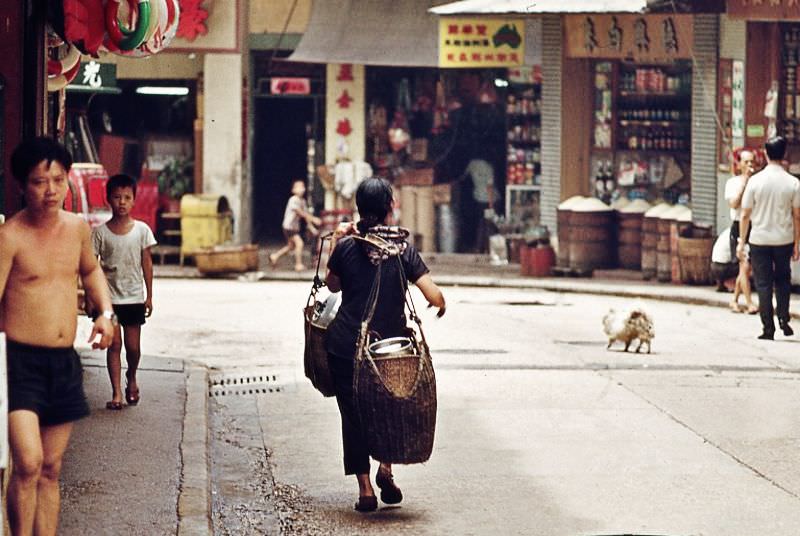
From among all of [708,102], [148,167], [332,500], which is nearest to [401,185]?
[148,167]

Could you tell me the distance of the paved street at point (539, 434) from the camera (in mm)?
9359

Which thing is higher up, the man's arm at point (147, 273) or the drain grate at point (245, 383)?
the man's arm at point (147, 273)

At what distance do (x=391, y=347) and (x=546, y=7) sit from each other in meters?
15.2

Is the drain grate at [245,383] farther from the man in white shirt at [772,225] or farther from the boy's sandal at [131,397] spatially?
the man in white shirt at [772,225]

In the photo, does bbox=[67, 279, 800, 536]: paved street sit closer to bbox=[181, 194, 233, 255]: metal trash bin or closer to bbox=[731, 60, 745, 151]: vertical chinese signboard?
bbox=[731, 60, 745, 151]: vertical chinese signboard

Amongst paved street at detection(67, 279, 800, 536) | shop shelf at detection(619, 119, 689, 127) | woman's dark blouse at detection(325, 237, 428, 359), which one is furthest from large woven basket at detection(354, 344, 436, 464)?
shop shelf at detection(619, 119, 689, 127)

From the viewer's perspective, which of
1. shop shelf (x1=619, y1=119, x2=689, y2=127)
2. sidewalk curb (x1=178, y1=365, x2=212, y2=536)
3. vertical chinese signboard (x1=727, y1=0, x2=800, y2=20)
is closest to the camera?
sidewalk curb (x1=178, y1=365, x2=212, y2=536)

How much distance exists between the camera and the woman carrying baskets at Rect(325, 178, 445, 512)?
9.25 metres

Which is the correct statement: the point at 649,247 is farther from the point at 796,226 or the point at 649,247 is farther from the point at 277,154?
the point at 277,154

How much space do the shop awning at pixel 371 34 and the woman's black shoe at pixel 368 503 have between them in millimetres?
Answer: 19303

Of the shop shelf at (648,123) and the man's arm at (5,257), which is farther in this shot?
the shop shelf at (648,123)

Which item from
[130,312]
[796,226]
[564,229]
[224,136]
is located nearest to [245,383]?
[130,312]

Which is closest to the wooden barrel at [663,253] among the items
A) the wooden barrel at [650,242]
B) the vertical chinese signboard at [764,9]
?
the wooden barrel at [650,242]

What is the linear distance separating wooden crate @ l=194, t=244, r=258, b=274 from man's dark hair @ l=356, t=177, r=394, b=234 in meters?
17.3
